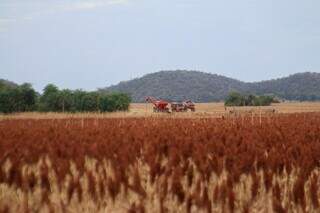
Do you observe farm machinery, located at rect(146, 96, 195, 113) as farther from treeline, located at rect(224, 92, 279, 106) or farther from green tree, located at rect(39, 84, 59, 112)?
treeline, located at rect(224, 92, 279, 106)

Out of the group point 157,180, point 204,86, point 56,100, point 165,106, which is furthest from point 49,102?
point 204,86

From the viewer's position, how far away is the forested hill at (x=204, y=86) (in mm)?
129500

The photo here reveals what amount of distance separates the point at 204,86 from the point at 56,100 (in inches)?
3753

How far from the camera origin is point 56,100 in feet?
154

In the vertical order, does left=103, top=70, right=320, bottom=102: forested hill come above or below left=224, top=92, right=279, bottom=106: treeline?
above

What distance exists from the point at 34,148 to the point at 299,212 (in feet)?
15.1

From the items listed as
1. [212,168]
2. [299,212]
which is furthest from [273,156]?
[299,212]

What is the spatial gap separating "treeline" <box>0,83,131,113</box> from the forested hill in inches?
2969

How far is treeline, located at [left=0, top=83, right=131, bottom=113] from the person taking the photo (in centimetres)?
4503

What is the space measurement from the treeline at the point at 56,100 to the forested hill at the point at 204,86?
75.4 m

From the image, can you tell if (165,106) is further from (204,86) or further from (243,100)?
(204,86)

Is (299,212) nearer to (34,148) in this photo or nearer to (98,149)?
(98,149)

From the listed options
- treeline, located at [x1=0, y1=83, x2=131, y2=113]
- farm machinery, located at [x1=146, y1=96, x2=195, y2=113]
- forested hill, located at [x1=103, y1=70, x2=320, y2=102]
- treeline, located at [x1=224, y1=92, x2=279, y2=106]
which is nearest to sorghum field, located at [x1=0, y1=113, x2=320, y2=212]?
farm machinery, located at [x1=146, y1=96, x2=195, y2=113]

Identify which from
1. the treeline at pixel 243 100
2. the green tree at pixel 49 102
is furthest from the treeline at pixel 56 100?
the treeline at pixel 243 100
